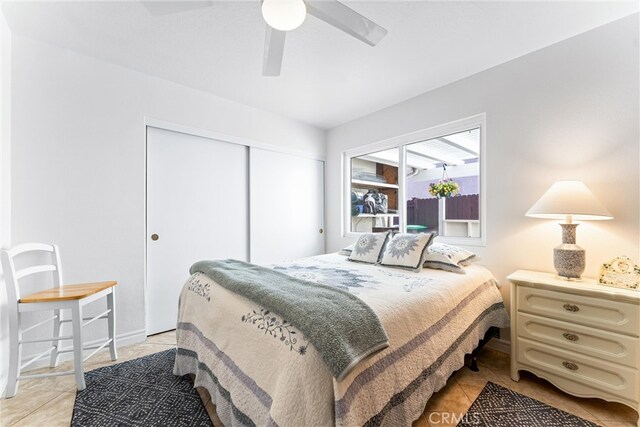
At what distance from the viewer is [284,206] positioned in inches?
140

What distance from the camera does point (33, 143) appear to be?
2010mm

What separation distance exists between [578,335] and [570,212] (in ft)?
2.46

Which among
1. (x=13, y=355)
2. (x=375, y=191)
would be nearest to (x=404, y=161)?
(x=375, y=191)

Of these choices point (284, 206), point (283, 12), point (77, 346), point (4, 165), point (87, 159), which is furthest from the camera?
point (284, 206)

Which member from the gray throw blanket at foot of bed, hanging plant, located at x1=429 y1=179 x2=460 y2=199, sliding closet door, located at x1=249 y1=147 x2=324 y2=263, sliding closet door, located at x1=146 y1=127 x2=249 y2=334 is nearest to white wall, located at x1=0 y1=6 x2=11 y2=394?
sliding closet door, located at x1=146 y1=127 x2=249 y2=334

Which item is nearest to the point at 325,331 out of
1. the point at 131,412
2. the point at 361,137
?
the point at 131,412

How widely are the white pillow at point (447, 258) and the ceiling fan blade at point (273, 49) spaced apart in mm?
1813

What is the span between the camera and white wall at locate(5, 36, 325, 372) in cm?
199

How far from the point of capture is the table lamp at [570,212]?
1.65 m

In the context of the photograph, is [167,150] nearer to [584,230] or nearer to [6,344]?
[6,344]

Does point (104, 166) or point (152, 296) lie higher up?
point (104, 166)

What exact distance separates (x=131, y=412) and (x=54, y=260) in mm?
1326

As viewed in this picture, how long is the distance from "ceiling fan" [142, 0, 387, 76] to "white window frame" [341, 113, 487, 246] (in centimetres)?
143

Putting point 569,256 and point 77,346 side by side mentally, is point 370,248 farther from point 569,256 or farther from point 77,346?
point 77,346
